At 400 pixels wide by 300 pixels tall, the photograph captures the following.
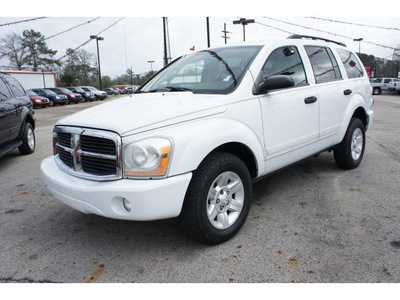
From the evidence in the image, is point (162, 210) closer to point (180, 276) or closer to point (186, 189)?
point (186, 189)

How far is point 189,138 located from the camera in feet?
8.07

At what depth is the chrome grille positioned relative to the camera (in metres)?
2.41

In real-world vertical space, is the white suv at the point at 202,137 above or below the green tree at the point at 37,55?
below

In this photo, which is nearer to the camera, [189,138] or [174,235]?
[189,138]

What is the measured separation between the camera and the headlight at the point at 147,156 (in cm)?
233

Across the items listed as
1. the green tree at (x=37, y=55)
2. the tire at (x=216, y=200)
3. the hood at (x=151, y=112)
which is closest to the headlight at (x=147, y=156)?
the hood at (x=151, y=112)

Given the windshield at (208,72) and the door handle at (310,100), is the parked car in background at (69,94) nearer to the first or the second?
the windshield at (208,72)

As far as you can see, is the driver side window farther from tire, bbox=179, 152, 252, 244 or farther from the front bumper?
the front bumper

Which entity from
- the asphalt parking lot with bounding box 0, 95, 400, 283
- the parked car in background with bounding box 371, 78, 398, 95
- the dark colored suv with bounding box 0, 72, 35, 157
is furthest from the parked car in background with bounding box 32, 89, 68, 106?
the parked car in background with bounding box 371, 78, 398, 95

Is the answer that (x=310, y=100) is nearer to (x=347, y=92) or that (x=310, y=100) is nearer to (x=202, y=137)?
(x=347, y=92)

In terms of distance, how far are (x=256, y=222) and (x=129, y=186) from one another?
57.3 inches

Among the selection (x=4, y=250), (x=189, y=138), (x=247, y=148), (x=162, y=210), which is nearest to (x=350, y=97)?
(x=247, y=148)

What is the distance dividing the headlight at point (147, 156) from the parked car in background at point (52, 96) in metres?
26.8

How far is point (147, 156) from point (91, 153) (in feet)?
1.70
